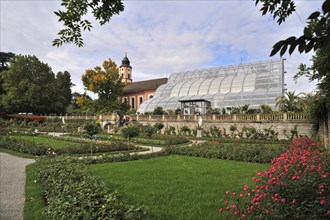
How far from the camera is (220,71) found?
158ft

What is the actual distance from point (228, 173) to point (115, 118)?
2968cm

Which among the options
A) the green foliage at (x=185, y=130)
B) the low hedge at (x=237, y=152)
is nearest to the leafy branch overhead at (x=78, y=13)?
the low hedge at (x=237, y=152)

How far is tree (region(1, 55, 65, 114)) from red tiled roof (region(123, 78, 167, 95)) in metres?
18.4

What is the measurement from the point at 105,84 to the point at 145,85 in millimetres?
23136

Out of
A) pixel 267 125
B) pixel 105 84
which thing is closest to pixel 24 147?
pixel 267 125

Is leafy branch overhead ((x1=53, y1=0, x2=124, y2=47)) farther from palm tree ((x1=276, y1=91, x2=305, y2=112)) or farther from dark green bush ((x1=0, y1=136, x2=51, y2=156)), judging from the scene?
palm tree ((x1=276, y1=91, x2=305, y2=112))

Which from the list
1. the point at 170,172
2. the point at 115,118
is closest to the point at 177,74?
the point at 115,118

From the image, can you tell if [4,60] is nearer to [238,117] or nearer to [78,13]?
[238,117]

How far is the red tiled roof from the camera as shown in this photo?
62806 mm

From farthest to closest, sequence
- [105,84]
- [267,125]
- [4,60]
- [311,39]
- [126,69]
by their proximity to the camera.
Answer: [126,69] → [4,60] → [105,84] → [267,125] → [311,39]

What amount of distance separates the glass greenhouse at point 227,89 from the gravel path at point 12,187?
25443 mm

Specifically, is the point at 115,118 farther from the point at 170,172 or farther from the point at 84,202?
the point at 84,202

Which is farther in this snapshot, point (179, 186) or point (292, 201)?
point (179, 186)

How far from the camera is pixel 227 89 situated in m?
39.2
